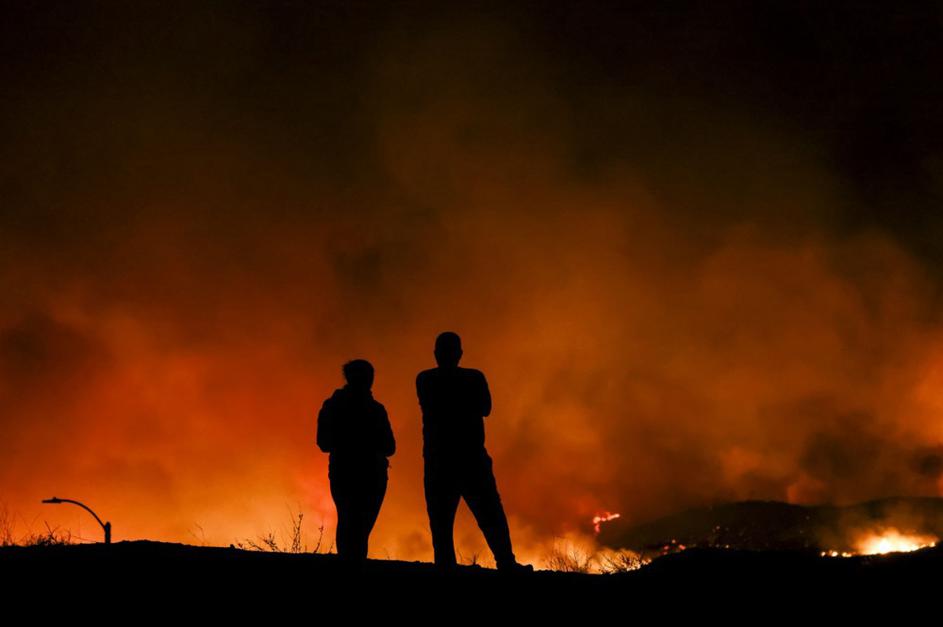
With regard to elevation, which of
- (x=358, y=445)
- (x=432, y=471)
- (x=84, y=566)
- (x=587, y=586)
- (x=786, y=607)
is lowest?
(x=786, y=607)

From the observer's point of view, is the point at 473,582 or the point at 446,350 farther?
the point at 446,350

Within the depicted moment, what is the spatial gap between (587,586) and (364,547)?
8.74 ft

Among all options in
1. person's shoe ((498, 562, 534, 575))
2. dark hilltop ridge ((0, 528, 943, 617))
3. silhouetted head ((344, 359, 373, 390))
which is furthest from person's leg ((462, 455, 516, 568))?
silhouetted head ((344, 359, 373, 390))

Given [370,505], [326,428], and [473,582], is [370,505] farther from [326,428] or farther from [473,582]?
[473,582]

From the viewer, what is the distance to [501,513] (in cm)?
737

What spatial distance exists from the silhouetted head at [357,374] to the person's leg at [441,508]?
1.18 m

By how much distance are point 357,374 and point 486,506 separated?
1.87 meters

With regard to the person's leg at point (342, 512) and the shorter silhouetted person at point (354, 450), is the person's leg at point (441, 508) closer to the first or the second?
the shorter silhouetted person at point (354, 450)

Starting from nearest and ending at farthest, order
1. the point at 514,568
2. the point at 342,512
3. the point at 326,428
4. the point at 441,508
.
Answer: the point at 514,568
the point at 441,508
the point at 342,512
the point at 326,428

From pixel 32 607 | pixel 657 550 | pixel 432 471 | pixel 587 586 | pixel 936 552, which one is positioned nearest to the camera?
pixel 32 607

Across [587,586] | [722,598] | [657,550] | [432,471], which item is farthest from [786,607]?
[657,550]

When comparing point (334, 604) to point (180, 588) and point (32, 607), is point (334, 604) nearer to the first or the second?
point (180, 588)

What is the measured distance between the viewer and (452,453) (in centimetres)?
726

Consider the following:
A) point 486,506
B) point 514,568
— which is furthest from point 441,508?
point 514,568
